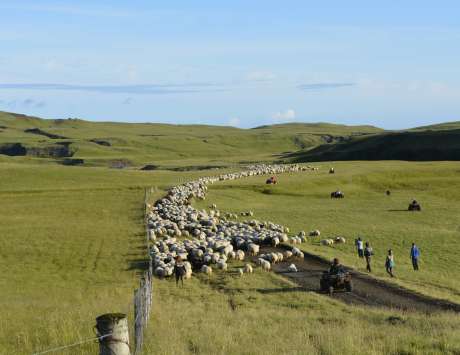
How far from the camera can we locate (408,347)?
13070 millimetres

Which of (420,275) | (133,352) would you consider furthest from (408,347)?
(420,275)

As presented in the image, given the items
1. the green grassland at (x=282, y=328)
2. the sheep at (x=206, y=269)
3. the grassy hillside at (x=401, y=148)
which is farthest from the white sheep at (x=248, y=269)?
Answer: the grassy hillside at (x=401, y=148)

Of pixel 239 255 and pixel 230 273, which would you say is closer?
pixel 230 273

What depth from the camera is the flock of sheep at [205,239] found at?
32.2 m

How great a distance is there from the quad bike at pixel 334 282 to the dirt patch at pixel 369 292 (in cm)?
30

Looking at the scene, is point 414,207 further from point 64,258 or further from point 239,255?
point 64,258

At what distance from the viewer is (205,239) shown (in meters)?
38.6

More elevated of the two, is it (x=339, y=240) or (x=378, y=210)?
(x=378, y=210)

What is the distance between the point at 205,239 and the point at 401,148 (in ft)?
322

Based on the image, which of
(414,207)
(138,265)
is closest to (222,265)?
(138,265)

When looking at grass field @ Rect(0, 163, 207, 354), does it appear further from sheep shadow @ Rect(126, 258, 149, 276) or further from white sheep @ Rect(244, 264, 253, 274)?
white sheep @ Rect(244, 264, 253, 274)

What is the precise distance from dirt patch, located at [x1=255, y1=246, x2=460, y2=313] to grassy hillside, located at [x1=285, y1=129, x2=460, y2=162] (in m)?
91.0

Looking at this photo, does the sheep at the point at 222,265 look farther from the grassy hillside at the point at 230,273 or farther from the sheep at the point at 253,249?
the sheep at the point at 253,249

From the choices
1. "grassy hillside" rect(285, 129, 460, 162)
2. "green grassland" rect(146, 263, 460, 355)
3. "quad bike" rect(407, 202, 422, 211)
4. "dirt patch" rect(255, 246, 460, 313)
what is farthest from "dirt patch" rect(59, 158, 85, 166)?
"green grassland" rect(146, 263, 460, 355)
